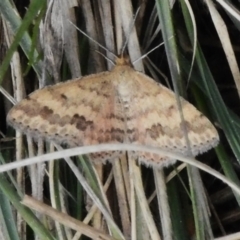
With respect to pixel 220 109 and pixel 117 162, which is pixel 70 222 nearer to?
pixel 117 162

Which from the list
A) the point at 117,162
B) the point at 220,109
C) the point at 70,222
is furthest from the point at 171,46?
the point at 70,222

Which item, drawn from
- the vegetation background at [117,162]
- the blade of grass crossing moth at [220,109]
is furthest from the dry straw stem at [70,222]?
the blade of grass crossing moth at [220,109]

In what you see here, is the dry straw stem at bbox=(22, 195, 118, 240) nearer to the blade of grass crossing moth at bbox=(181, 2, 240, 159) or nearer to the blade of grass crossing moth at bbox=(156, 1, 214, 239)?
the blade of grass crossing moth at bbox=(156, 1, 214, 239)

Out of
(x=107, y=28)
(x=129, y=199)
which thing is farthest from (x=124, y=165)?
(x=107, y=28)

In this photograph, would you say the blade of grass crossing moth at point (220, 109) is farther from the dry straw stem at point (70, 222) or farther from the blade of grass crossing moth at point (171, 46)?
the dry straw stem at point (70, 222)

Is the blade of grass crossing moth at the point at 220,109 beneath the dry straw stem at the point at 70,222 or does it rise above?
above

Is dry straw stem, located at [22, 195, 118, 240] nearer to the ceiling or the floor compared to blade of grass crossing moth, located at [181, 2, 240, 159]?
nearer to the floor

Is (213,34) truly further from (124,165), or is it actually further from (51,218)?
(51,218)

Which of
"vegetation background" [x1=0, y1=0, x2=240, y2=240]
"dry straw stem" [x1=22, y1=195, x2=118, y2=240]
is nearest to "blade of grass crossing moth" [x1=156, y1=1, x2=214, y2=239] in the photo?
"vegetation background" [x1=0, y1=0, x2=240, y2=240]
